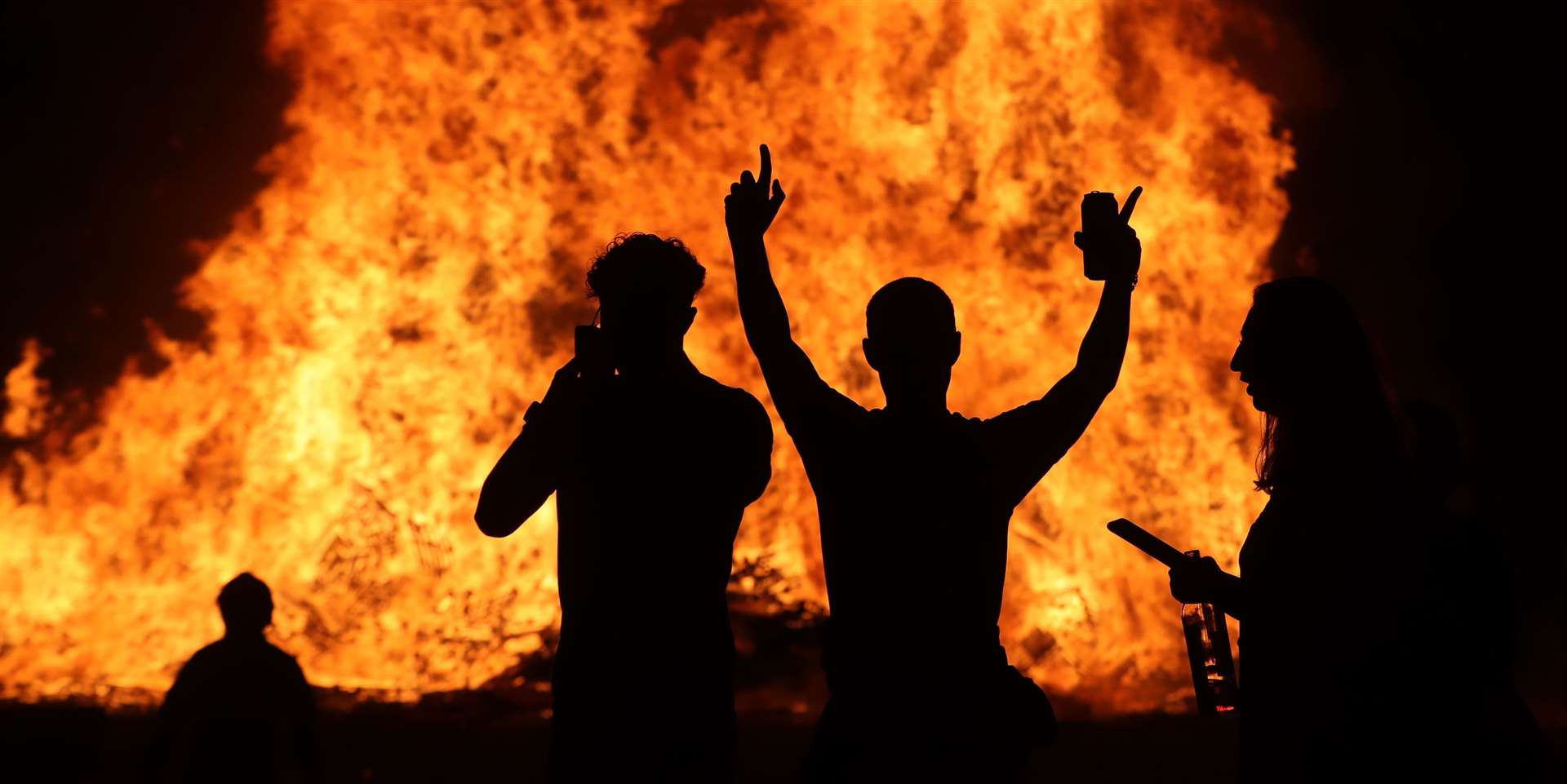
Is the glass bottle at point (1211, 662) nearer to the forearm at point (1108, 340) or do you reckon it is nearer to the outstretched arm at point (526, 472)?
the forearm at point (1108, 340)

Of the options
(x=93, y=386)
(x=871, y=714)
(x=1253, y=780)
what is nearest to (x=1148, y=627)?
(x=1253, y=780)

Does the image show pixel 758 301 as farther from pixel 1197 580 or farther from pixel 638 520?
pixel 1197 580

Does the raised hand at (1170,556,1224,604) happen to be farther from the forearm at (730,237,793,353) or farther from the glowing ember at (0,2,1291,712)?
the glowing ember at (0,2,1291,712)

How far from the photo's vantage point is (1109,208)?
7.95 ft

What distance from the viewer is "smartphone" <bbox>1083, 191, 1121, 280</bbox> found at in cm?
239

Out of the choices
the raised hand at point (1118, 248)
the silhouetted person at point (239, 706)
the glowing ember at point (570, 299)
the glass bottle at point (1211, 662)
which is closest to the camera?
the raised hand at point (1118, 248)

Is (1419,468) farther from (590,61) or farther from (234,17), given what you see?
(234,17)

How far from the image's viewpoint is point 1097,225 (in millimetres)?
2416

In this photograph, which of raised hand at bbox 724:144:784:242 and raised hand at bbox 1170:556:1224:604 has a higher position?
raised hand at bbox 724:144:784:242

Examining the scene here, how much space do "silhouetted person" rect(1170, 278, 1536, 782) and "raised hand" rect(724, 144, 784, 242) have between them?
1.00m

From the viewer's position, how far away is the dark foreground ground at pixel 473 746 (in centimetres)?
598

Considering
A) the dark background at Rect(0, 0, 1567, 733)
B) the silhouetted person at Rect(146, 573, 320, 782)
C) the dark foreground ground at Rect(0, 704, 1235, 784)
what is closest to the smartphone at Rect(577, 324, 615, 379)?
the silhouetted person at Rect(146, 573, 320, 782)

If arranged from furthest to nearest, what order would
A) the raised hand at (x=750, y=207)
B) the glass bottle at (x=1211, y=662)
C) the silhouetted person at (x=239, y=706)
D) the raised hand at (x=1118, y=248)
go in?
the silhouetted person at (x=239, y=706), the glass bottle at (x=1211, y=662), the raised hand at (x=1118, y=248), the raised hand at (x=750, y=207)

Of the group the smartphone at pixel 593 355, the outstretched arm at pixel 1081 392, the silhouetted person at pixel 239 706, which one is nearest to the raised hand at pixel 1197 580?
the outstretched arm at pixel 1081 392
